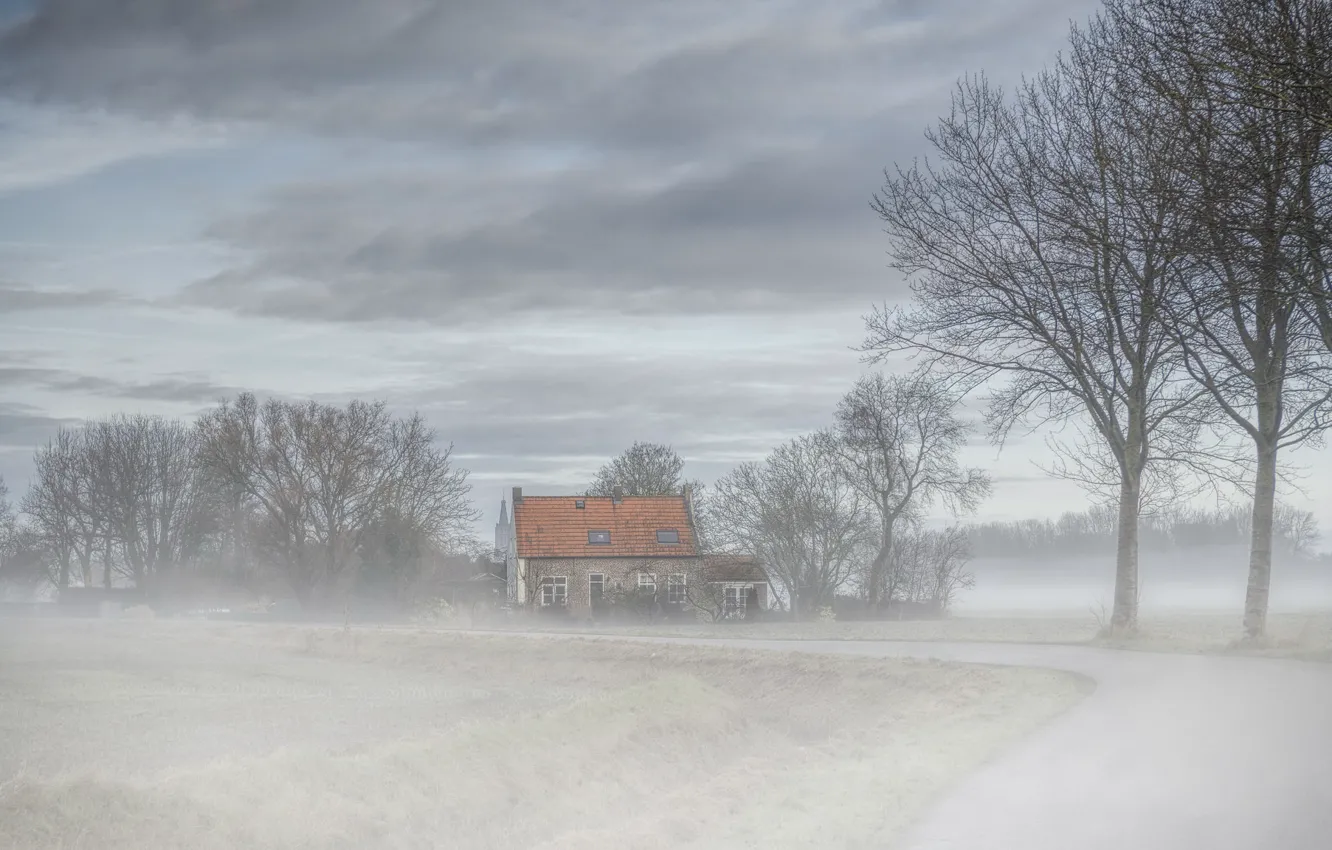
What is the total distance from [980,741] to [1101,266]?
13692mm

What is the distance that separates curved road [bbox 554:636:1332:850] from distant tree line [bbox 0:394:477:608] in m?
50.5

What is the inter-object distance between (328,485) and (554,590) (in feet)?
43.0

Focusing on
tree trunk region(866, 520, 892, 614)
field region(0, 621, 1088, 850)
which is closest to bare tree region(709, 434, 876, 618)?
tree trunk region(866, 520, 892, 614)

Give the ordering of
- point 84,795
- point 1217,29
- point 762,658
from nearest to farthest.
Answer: point 84,795, point 1217,29, point 762,658

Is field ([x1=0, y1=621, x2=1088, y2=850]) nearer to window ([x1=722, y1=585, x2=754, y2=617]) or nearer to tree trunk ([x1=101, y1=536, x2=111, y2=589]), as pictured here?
window ([x1=722, y1=585, x2=754, y2=617])

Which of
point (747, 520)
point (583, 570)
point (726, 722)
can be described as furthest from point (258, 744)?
point (583, 570)

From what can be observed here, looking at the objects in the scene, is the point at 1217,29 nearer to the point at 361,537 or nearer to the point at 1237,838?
the point at 1237,838

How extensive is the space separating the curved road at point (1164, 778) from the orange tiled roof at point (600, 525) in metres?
48.5

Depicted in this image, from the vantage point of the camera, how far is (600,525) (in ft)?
A: 210

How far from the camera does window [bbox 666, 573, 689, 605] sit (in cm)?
5970

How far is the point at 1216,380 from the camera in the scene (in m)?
21.6

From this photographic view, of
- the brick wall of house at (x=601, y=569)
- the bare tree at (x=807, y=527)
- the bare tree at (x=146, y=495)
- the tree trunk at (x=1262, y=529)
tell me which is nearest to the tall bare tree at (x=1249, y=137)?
the tree trunk at (x=1262, y=529)

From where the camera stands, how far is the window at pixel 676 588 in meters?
59.7

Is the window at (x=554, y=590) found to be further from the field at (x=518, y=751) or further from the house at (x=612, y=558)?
the field at (x=518, y=751)
